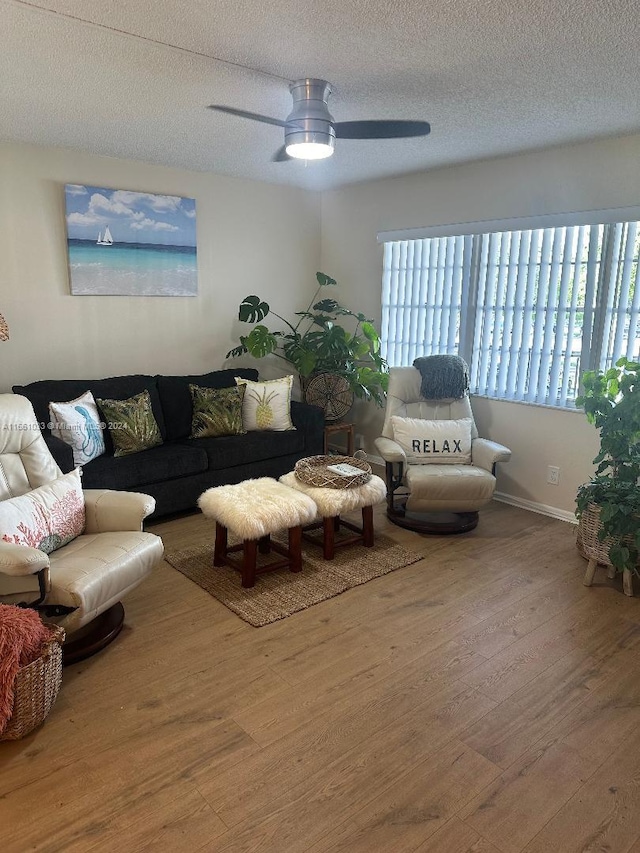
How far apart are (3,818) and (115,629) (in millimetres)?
902

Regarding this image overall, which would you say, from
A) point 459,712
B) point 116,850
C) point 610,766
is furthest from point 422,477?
point 116,850

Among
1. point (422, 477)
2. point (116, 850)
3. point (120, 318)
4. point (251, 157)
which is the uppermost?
point (251, 157)

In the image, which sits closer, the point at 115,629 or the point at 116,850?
the point at 116,850

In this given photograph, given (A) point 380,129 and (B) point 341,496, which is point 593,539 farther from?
(A) point 380,129

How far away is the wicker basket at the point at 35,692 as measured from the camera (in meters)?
1.92

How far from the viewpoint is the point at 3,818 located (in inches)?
66.1

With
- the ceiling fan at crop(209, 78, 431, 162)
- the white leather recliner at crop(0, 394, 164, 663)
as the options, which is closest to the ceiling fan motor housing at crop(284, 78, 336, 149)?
the ceiling fan at crop(209, 78, 431, 162)

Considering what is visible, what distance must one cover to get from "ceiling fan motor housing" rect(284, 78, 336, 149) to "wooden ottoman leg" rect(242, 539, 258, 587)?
1.91 metres

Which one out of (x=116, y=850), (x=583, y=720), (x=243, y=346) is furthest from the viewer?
(x=243, y=346)

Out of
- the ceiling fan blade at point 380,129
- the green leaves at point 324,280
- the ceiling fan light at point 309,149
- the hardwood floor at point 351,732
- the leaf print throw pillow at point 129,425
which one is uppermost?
the ceiling fan blade at point 380,129

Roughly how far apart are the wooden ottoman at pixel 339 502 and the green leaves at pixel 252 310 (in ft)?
6.04

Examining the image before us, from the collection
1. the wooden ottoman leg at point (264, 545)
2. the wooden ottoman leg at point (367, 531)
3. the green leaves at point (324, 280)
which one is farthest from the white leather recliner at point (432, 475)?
the green leaves at point (324, 280)

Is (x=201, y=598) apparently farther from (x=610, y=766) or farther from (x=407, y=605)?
(x=610, y=766)

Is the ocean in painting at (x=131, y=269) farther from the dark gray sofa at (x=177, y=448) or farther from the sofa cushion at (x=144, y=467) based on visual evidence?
the sofa cushion at (x=144, y=467)
